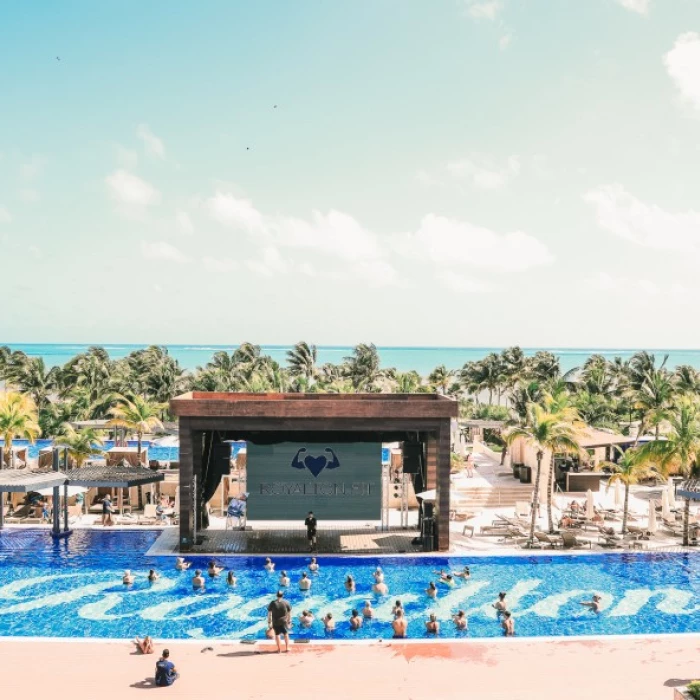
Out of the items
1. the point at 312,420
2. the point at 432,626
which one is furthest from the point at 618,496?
the point at 432,626

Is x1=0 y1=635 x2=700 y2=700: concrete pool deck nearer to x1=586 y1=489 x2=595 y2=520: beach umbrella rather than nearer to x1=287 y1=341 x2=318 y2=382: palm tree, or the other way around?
x1=586 y1=489 x2=595 y2=520: beach umbrella

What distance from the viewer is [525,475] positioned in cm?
3628

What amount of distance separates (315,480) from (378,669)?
1177 cm

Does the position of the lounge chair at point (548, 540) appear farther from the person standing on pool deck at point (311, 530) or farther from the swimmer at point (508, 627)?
the swimmer at point (508, 627)

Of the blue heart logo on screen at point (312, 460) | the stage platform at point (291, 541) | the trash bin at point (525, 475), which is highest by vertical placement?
the blue heart logo on screen at point (312, 460)

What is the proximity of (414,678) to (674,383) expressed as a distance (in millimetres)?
45239

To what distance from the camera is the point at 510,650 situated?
17500 mm

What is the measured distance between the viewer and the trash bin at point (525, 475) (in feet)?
118

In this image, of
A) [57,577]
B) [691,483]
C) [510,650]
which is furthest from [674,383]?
[57,577]

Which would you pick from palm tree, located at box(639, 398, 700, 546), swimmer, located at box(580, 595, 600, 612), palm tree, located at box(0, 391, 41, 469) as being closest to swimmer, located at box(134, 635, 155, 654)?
swimmer, located at box(580, 595, 600, 612)

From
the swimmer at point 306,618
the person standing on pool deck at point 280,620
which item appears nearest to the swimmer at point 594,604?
the swimmer at point 306,618

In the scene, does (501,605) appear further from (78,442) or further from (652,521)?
(78,442)

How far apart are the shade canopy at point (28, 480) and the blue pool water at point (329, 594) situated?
244cm

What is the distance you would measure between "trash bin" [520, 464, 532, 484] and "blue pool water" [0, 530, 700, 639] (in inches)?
385
